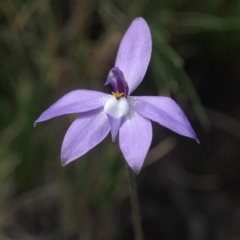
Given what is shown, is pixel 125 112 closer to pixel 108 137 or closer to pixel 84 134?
pixel 84 134

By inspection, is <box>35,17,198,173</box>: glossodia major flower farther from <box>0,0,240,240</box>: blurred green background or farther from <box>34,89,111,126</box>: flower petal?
<box>0,0,240,240</box>: blurred green background

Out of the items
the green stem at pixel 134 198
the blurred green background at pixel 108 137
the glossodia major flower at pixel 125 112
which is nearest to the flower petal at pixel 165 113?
the glossodia major flower at pixel 125 112

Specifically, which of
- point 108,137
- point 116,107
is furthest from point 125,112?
point 108,137

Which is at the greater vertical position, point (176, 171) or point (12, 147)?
point (12, 147)

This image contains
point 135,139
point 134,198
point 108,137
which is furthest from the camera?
point 108,137

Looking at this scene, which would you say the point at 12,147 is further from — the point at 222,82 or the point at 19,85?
the point at 222,82

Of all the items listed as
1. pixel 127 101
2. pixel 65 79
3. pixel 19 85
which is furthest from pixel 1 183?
pixel 127 101
